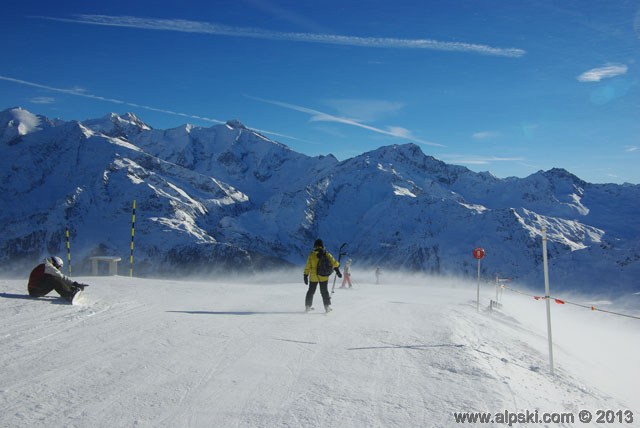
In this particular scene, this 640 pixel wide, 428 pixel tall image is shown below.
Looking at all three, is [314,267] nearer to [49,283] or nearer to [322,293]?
[322,293]

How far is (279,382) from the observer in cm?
609

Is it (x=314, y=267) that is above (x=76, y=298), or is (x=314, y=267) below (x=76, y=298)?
above

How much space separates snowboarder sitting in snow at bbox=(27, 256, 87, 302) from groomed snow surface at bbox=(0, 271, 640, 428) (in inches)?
11.7

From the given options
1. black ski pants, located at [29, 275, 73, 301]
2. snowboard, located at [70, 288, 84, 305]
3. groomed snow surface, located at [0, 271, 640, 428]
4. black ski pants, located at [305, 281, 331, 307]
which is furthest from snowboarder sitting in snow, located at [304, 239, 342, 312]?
black ski pants, located at [29, 275, 73, 301]

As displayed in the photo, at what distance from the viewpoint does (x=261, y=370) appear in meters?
6.55

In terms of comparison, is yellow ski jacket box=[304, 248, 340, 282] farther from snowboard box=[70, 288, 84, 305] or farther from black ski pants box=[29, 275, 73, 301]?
black ski pants box=[29, 275, 73, 301]

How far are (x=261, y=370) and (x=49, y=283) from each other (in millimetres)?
7094

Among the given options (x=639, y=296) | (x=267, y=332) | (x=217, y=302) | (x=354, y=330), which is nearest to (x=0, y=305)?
(x=217, y=302)

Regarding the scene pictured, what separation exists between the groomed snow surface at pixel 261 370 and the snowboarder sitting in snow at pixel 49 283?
297 millimetres

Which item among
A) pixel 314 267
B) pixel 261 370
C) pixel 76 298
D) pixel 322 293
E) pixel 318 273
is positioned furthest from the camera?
pixel 314 267

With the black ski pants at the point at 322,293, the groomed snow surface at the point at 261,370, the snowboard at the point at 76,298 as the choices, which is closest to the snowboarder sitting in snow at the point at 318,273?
the black ski pants at the point at 322,293

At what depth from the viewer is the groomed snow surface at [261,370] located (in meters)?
5.12

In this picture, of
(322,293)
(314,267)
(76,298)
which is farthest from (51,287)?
(322,293)

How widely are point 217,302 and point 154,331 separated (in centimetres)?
469
